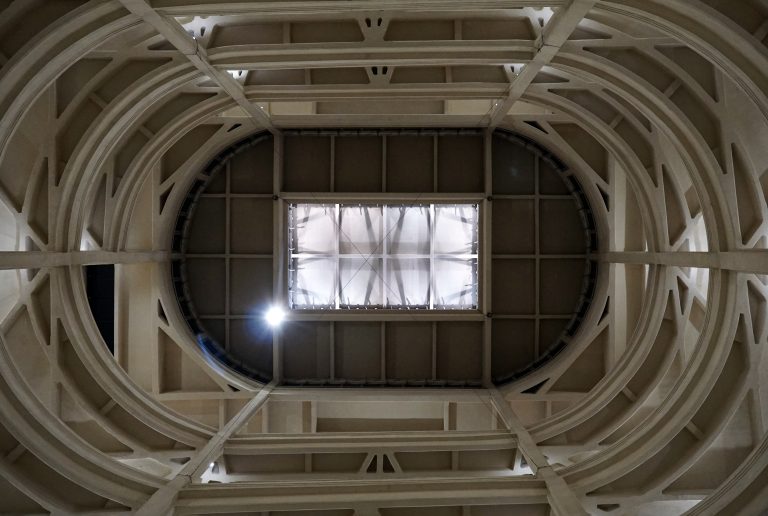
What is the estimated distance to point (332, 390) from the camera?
41.9 feet

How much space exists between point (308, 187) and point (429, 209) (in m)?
3.05

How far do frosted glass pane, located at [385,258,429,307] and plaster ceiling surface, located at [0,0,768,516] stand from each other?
2.16ft

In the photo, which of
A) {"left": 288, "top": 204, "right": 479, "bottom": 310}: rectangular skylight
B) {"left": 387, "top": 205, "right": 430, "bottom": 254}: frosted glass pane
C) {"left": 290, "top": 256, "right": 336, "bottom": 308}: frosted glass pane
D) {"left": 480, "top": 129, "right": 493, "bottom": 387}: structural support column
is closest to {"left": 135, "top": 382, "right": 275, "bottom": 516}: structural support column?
{"left": 290, "top": 256, "right": 336, "bottom": 308}: frosted glass pane

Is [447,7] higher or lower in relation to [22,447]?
higher

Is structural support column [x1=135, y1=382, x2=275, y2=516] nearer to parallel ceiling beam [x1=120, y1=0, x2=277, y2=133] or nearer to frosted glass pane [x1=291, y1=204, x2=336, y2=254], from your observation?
frosted glass pane [x1=291, y1=204, x2=336, y2=254]

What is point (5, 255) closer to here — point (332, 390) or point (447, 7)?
point (447, 7)

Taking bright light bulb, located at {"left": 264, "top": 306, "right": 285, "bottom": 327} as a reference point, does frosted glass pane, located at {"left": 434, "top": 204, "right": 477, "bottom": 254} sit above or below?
above

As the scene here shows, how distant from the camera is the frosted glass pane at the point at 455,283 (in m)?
13.9

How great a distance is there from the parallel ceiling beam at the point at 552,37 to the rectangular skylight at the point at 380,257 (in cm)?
475

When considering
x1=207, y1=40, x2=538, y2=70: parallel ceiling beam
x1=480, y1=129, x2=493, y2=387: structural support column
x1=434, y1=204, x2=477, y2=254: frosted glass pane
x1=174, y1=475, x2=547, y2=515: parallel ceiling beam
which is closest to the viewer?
x1=174, y1=475, x2=547, y2=515: parallel ceiling beam

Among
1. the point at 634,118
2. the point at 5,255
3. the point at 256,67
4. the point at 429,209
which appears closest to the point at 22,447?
the point at 5,255

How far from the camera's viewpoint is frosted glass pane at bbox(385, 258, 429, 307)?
13984 mm

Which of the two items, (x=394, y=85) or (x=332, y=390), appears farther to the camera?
(x=332, y=390)

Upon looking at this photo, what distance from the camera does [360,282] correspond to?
1405 centimetres
